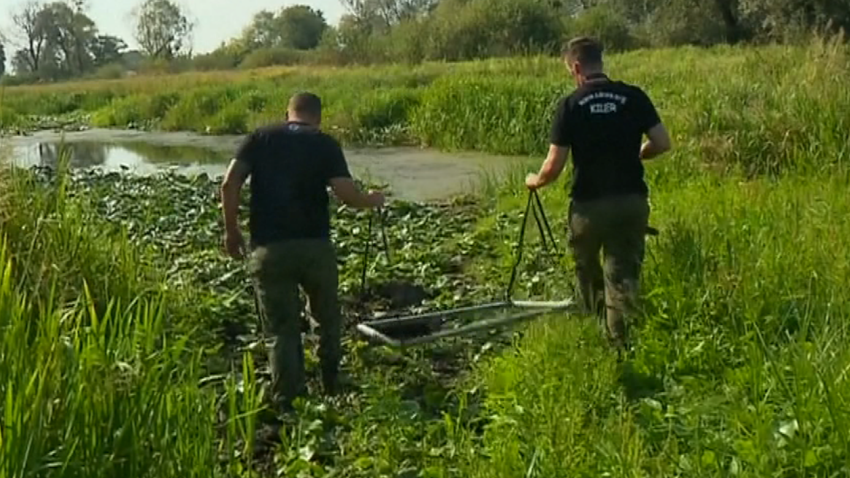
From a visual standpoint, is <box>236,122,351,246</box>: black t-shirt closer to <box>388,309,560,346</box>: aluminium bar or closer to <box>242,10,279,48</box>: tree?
<box>388,309,560,346</box>: aluminium bar

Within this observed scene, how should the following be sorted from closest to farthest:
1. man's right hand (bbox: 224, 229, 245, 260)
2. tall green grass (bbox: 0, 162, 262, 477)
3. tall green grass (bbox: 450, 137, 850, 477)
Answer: tall green grass (bbox: 0, 162, 262, 477)
tall green grass (bbox: 450, 137, 850, 477)
man's right hand (bbox: 224, 229, 245, 260)

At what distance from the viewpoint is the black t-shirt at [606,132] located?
657 cm

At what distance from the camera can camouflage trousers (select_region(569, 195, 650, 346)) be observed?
261 inches

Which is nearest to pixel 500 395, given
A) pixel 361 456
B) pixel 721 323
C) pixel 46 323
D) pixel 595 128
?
pixel 361 456

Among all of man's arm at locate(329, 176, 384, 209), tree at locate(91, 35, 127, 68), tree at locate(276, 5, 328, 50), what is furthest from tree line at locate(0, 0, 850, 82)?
tree at locate(91, 35, 127, 68)

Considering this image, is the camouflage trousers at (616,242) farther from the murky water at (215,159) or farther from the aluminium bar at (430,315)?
the murky water at (215,159)

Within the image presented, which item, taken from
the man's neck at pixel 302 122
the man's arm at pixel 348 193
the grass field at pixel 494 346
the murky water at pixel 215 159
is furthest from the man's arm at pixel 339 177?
the murky water at pixel 215 159

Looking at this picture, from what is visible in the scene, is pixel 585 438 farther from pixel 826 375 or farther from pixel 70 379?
pixel 70 379

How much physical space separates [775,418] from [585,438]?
0.86 metres

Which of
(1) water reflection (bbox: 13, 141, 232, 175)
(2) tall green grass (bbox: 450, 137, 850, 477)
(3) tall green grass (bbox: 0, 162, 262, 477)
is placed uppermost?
(3) tall green grass (bbox: 0, 162, 262, 477)

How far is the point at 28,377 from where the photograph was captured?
12.2ft

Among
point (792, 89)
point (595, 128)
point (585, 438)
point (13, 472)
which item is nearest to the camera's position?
point (13, 472)

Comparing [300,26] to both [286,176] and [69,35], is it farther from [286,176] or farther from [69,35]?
[286,176]

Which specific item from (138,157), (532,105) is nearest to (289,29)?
(138,157)
